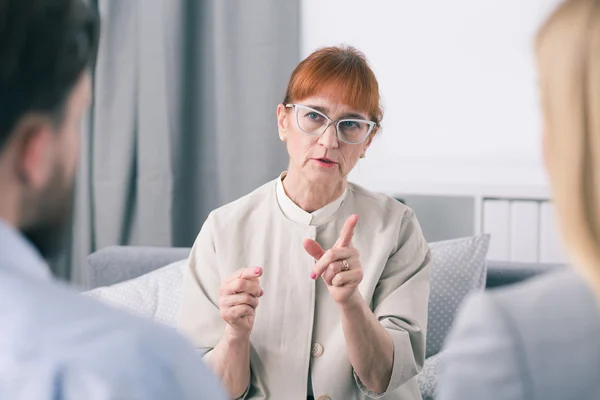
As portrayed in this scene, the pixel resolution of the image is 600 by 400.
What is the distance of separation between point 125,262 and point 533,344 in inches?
78.4

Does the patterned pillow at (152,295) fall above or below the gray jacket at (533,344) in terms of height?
below

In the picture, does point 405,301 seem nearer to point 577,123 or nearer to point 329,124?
point 329,124

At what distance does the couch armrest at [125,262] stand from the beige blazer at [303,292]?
0.79 m

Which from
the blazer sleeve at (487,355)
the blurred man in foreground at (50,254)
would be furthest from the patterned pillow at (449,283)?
the blurred man in foreground at (50,254)

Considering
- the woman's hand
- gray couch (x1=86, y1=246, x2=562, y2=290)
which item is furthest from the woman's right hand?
gray couch (x1=86, y1=246, x2=562, y2=290)

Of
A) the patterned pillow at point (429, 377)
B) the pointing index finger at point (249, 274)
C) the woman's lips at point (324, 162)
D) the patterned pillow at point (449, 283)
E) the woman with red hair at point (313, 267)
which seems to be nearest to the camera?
the pointing index finger at point (249, 274)

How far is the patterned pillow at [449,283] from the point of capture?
7.29 ft

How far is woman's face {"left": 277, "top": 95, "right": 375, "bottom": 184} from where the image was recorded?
5.74 ft

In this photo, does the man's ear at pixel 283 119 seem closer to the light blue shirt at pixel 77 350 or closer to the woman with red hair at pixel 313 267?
the woman with red hair at pixel 313 267

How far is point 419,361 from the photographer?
Result: 171cm

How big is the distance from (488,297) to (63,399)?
1.37 feet

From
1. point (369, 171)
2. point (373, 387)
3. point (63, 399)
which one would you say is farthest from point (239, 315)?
point (369, 171)

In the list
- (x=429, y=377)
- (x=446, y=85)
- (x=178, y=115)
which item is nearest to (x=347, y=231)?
(x=429, y=377)

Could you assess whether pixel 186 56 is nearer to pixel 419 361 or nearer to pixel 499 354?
pixel 419 361
